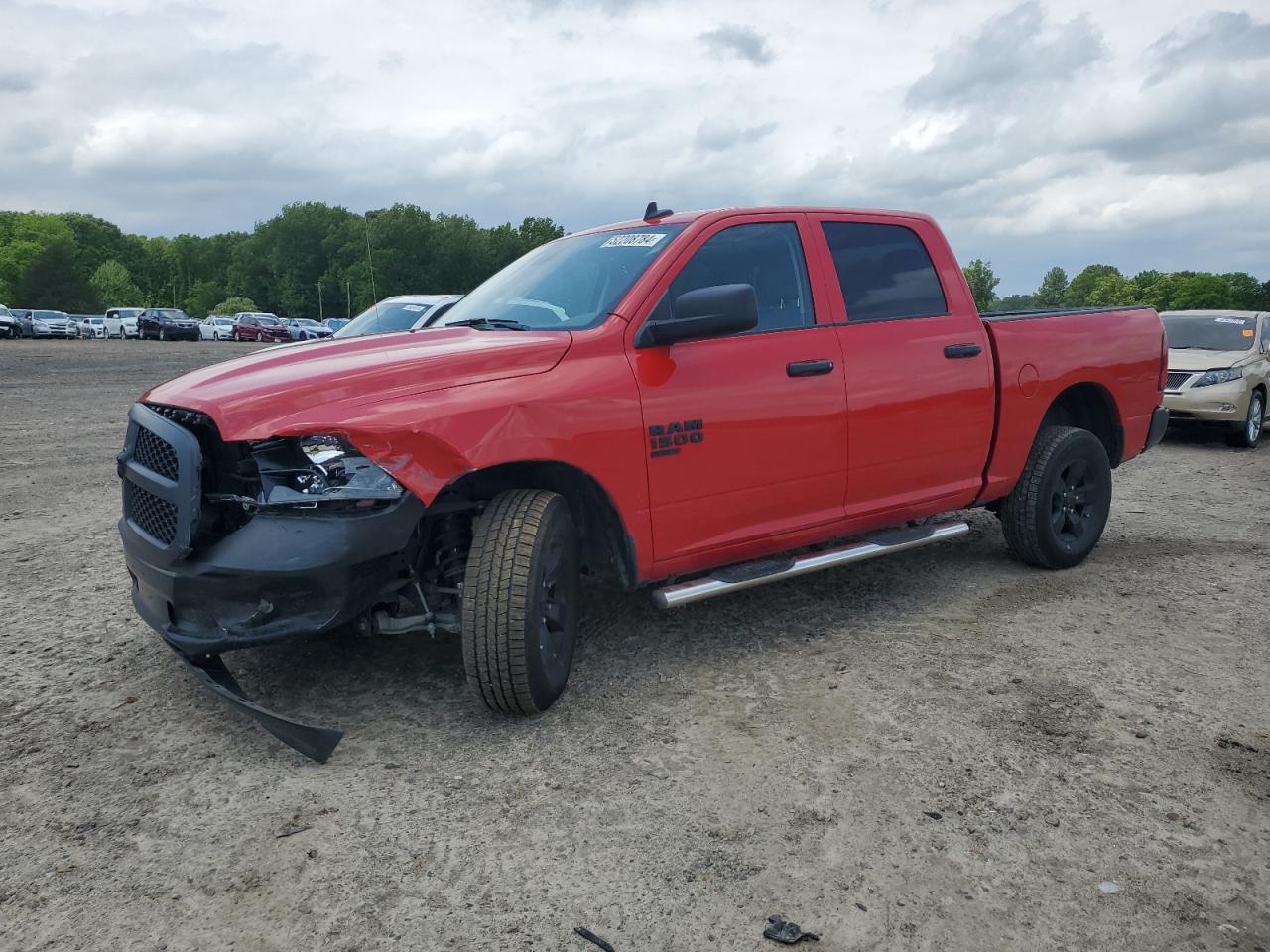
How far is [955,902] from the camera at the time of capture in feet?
8.42

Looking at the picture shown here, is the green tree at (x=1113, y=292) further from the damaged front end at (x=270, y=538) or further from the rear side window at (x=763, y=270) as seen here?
the damaged front end at (x=270, y=538)

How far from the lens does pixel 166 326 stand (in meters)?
49.1

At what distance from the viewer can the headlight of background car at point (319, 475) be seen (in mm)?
3217

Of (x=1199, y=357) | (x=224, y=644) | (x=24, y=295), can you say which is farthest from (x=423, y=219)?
(x=224, y=644)

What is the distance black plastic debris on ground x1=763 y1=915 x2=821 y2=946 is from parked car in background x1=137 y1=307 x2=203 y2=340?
173 feet

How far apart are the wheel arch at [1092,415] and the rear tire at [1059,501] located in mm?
217

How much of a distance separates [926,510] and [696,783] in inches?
92.6

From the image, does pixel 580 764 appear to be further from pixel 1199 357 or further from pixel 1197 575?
pixel 1199 357

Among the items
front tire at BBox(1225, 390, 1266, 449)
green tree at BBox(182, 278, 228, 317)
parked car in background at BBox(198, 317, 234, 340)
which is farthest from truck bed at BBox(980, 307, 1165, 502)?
green tree at BBox(182, 278, 228, 317)

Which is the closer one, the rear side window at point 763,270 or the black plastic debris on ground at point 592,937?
the black plastic debris on ground at point 592,937

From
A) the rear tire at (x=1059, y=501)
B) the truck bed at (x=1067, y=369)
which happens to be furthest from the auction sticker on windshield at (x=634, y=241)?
the rear tire at (x=1059, y=501)

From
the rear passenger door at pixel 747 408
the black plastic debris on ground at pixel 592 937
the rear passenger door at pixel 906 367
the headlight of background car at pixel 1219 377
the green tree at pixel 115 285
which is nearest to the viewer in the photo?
the black plastic debris on ground at pixel 592 937

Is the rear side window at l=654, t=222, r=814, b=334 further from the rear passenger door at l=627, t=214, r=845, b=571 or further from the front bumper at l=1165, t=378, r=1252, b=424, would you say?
the front bumper at l=1165, t=378, r=1252, b=424

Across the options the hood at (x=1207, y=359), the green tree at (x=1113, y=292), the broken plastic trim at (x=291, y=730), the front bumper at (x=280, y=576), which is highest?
the green tree at (x=1113, y=292)
